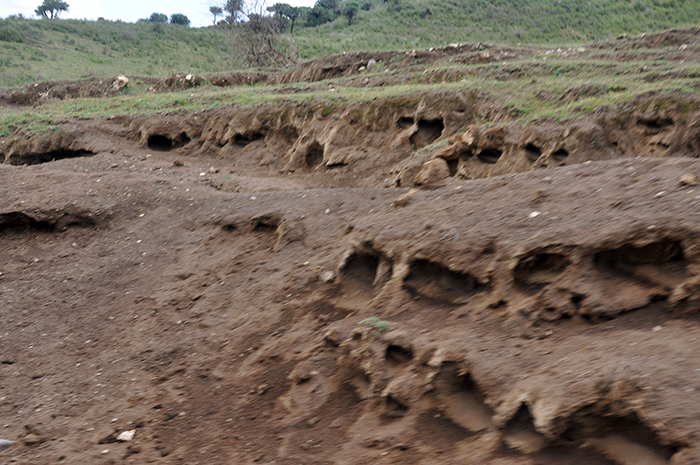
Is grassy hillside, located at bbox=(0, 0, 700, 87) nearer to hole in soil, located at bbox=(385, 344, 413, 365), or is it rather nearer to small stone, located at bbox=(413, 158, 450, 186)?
small stone, located at bbox=(413, 158, 450, 186)

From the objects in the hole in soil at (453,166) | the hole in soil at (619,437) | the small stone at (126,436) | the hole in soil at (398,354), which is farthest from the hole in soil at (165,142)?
the hole in soil at (619,437)

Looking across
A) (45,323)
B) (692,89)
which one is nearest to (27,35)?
(45,323)

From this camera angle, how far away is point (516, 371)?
138 inches

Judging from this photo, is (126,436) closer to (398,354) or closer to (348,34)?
(398,354)

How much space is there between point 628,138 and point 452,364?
23.7ft

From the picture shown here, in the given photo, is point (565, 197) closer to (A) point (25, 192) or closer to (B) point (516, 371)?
(B) point (516, 371)

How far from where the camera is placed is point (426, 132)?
12.4 m

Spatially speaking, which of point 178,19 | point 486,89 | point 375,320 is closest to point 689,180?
point 375,320

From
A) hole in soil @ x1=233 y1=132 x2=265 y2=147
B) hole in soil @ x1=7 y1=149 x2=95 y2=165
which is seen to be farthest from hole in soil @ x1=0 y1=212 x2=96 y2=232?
hole in soil @ x1=7 y1=149 x2=95 y2=165

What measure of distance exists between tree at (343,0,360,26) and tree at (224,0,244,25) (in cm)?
956

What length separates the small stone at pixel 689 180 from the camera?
429cm

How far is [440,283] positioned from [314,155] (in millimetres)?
9240

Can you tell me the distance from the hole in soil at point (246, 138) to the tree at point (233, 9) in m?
15.7

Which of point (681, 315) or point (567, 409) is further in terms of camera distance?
point (681, 315)
